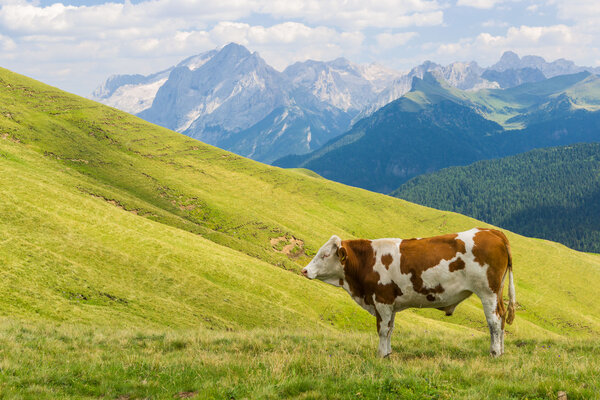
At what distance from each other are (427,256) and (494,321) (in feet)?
9.97

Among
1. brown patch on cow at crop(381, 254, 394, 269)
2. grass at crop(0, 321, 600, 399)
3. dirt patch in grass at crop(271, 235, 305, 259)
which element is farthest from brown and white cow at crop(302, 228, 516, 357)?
dirt patch in grass at crop(271, 235, 305, 259)

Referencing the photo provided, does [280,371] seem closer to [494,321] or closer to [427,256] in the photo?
[427,256]

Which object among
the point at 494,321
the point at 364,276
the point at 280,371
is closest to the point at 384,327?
the point at 364,276

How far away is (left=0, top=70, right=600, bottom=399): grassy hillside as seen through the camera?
31.7 ft

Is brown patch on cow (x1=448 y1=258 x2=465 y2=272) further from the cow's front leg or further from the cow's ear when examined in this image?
the cow's ear

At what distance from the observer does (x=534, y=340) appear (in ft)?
49.9

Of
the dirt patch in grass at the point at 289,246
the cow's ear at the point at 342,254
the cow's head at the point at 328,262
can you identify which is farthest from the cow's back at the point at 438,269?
the dirt patch in grass at the point at 289,246

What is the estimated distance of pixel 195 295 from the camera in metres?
33.4

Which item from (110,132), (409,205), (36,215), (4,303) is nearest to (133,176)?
(110,132)

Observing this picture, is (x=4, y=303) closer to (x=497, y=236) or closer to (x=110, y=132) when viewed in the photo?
(x=497, y=236)

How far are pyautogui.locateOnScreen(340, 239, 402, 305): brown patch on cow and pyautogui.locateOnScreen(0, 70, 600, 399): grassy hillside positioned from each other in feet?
6.54

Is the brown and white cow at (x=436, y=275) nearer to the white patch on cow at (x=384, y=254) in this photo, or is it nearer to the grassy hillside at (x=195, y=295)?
the white patch on cow at (x=384, y=254)

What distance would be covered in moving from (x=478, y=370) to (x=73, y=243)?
3320cm

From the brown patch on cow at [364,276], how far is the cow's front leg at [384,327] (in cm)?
23
